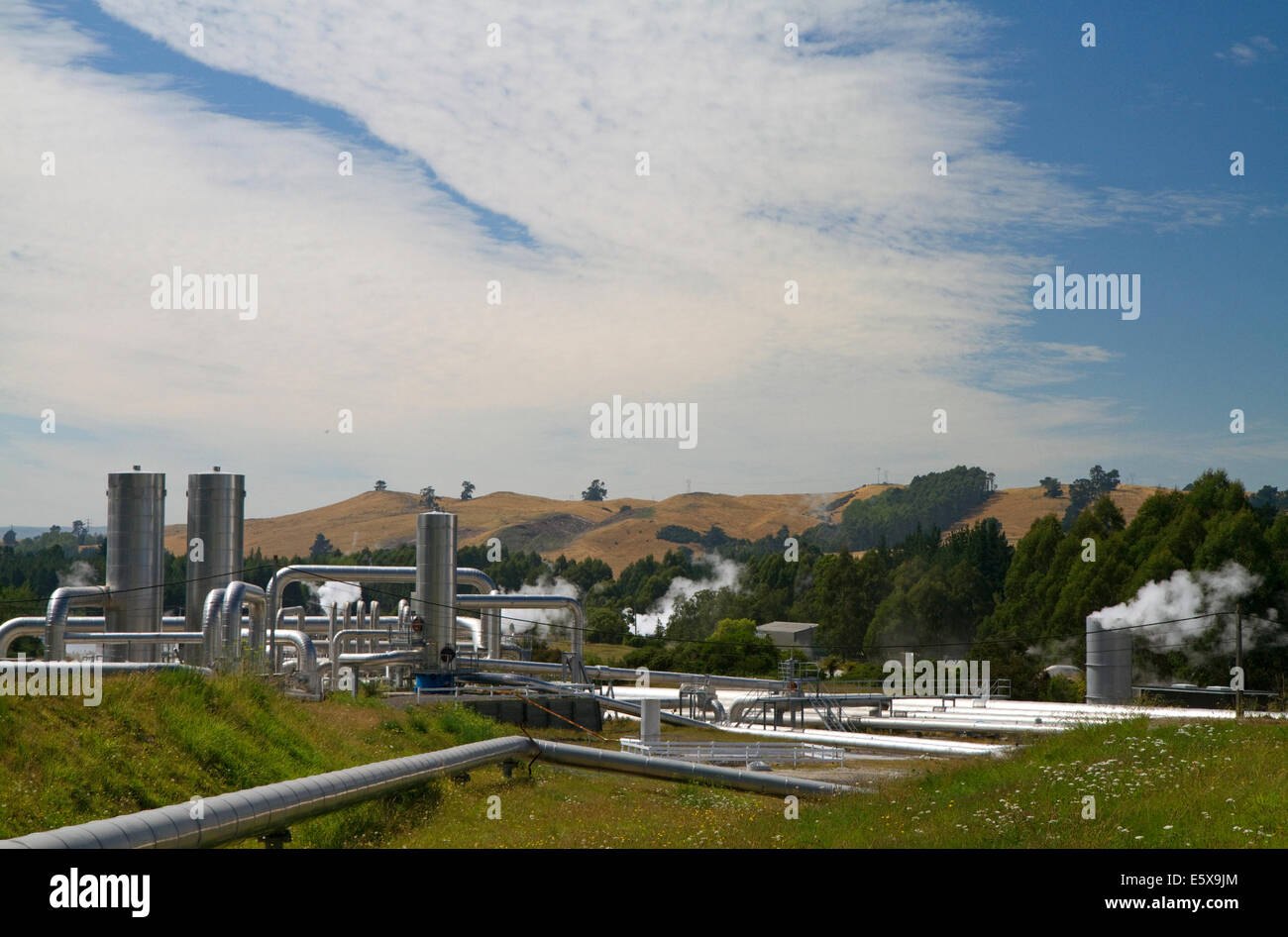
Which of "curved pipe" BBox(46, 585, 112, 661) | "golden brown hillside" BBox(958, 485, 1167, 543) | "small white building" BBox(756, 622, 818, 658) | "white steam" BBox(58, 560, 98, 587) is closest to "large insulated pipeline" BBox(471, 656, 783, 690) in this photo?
"curved pipe" BBox(46, 585, 112, 661)

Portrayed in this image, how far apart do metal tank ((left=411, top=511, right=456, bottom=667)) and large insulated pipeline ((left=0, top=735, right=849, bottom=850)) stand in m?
17.3

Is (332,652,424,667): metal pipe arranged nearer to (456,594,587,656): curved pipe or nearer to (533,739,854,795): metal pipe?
(456,594,587,656): curved pipe

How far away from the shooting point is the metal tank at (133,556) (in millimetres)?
31750

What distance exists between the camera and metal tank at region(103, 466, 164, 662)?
31.8 meters

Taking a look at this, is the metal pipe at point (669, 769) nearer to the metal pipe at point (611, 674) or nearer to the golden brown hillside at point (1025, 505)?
the metal pipe at point (611, 674)

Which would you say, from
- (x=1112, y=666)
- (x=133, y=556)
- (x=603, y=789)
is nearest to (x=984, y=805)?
(x=603, y=789)

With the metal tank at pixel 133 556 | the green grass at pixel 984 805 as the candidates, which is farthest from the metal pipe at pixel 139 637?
the green grass at pixel 984 805

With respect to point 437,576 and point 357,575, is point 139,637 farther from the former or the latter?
point 357,575

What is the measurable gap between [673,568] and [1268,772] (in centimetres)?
11764

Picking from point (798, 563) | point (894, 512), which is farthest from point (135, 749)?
point (894, 512)

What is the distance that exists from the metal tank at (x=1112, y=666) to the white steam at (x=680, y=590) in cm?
7085

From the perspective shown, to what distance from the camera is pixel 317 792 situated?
1169cm
